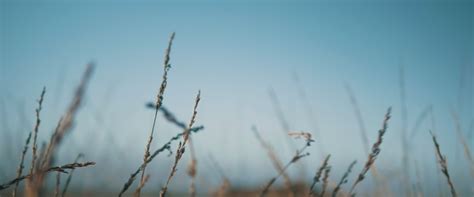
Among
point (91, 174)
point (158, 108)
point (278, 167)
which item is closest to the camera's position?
point (158, 108)

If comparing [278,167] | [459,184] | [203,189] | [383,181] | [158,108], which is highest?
[459,184]

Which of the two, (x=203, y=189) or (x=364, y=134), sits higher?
(x=364, y=134)

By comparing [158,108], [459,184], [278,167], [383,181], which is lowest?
[158,108]

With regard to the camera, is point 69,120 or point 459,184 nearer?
point 69,120

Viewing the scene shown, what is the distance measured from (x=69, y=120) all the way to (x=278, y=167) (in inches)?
47.4

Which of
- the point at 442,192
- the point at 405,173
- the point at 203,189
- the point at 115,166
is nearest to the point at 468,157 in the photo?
the point at 442,192

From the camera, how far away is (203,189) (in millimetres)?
3045

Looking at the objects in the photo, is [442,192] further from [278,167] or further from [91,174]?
[91,174]

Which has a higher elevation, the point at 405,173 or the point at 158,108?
the point at 405,173

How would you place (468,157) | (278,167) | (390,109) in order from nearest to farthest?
(390,109) < (278,167) < (468,157)

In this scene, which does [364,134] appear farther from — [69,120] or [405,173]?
[69,120]

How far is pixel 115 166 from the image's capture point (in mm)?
4105

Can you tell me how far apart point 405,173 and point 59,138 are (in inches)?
107

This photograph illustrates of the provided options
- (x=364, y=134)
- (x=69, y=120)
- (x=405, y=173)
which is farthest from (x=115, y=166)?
(x=69, y=120)
